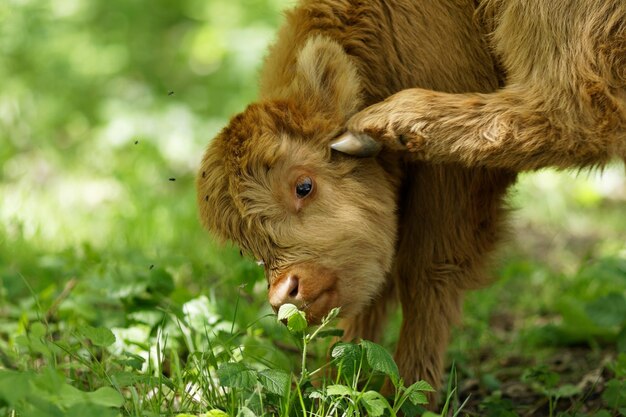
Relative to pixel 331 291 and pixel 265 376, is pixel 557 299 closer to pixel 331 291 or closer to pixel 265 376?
pixel 331 291

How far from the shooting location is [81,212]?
7.41m

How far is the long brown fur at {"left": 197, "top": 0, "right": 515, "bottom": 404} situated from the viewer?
161 inches

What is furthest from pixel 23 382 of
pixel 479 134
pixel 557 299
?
pixel 557 299

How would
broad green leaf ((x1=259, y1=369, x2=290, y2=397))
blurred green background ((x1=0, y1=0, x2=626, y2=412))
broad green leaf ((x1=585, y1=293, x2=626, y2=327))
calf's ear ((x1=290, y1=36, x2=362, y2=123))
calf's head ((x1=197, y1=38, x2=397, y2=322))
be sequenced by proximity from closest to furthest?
broad green leaf ((x1=259, y1=369, x2=290, y2=397)), calf's head ((x1=197, y1=38, x2=397, y2=322)), calf's ear ((x1=290, y1=36, x2=362, y2=123)), broad green leaf ((x1=585, y1=293, x2=626, y2=327)), blurred green background ((x1=0, y1=0, x2=626, y2=412))

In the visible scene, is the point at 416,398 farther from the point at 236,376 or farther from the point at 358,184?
the point at 358,184

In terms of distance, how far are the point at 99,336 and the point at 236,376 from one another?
25.4 inches

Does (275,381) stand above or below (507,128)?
below

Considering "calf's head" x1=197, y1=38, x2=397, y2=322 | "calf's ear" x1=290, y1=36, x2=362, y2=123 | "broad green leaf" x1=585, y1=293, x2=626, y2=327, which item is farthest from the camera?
"broad green leaf" x1=585, y1=293, x2=626, y2=327

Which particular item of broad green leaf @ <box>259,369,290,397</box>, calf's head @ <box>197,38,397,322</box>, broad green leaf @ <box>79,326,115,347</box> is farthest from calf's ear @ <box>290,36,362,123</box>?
broad green leaf @ <box>79,326,115,347</box>

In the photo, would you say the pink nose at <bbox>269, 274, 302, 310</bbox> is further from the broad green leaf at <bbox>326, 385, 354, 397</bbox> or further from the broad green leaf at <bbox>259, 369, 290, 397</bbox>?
the broad green leaf at <bbox>326, 385, 354, 397</bbox>

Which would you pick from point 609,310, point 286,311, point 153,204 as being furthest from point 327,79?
point 153,204

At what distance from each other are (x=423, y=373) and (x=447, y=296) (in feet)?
1.29

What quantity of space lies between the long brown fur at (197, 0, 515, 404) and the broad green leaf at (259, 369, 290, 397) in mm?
362

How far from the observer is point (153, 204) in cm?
742
